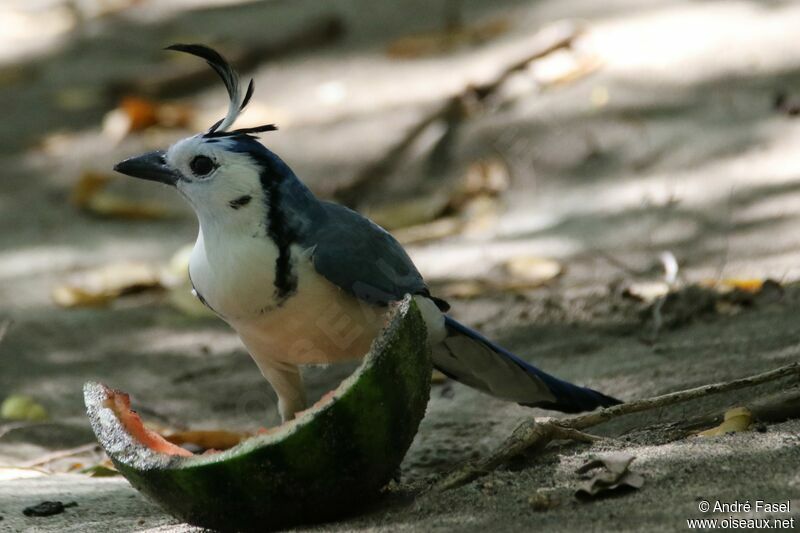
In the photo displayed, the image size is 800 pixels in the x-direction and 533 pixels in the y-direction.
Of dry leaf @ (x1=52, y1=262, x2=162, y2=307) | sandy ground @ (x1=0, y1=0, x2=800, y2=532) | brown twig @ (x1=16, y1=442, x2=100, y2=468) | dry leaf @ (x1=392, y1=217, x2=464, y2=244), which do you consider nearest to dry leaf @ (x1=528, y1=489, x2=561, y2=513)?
sandy ground @ (x1=0, y1=0, x2=800, y2=532)

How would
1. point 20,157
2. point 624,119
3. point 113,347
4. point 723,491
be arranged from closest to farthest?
point 723,491, point 113,347, point 624,119, point 20,157

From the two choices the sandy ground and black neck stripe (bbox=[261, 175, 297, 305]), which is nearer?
the sandy ground

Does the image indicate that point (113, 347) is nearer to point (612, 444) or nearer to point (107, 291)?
point (107, 291)

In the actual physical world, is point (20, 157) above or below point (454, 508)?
above

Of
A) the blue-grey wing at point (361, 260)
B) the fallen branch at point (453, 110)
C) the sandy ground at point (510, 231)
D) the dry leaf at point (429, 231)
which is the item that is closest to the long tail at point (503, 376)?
the sandy ground at point (510, 231)

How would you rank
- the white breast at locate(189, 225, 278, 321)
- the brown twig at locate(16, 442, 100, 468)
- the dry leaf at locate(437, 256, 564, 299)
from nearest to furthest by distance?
the white breast at locate(189, 225, 278, 321) → the brown twig at locate(16, 442, 100, 468) → the dry leaf at locate(437, 256, 564, 299)

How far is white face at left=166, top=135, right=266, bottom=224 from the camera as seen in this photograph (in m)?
3.31

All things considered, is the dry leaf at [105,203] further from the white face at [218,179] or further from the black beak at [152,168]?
the white face at [218,179]

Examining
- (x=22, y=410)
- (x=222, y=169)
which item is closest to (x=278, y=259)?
(x=222, y=169)

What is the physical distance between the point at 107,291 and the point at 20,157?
2269mm

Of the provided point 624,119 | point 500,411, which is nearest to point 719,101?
point 624,119

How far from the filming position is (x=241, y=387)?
15.3 feet

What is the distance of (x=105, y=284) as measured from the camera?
582 centimetres

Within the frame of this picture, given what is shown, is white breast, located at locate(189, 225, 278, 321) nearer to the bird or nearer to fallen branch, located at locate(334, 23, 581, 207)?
the bird
